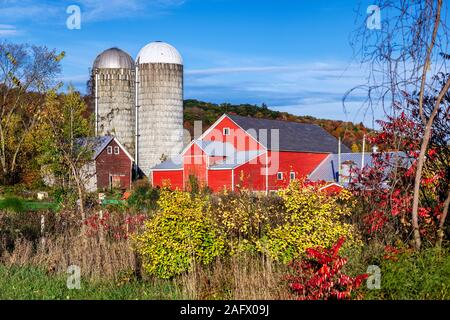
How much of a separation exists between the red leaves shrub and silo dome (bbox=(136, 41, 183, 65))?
135ft

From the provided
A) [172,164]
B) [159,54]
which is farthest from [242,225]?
[159,54]

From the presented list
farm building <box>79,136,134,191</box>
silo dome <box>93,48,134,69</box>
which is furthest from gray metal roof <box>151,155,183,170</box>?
silo dome <box>93,48,134,69</box>

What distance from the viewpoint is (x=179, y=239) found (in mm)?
9703

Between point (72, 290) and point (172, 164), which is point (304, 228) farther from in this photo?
point (172, 164)

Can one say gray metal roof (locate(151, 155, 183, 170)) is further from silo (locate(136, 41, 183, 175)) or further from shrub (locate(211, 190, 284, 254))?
shrub (locate(211, 190, 284, 254))

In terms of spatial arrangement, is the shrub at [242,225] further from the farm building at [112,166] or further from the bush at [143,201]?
the farm building at [112,166]

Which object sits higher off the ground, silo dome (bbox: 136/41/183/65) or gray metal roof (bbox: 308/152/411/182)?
silo dome (bbox: 136/41/183/65)

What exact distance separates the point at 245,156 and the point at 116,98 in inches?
471

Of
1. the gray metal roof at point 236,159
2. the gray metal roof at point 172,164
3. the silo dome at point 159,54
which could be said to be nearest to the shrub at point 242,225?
the gray metal roof at point 236,159

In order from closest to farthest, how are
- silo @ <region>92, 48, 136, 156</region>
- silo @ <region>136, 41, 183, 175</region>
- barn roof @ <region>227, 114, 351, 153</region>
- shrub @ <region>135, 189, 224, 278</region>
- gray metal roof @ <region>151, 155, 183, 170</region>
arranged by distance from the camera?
shrub @ <region>135, 189, 224, 278</region>
gray metal roof @ <region>151, 155, 183, 170</region>
barn roof @ <region>227, 114, 351, 153</region>
silo @ <region>136, 41, 183, 175</region>
silo @ <region>92, 48, 136, 156</region>

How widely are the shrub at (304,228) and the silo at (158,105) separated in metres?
37.4

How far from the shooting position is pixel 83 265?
34.3 feet

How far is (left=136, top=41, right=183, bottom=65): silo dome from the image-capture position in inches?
1885
